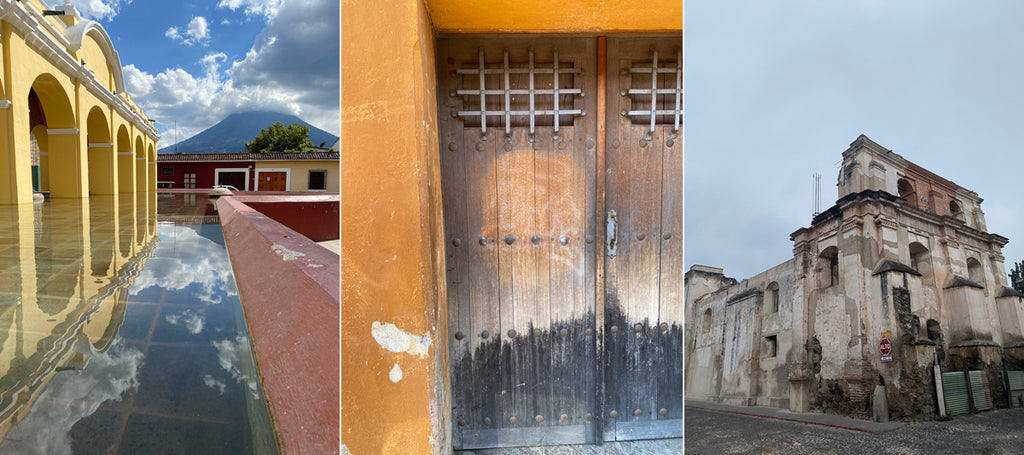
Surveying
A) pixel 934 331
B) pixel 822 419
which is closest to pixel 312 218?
pixel 822 419

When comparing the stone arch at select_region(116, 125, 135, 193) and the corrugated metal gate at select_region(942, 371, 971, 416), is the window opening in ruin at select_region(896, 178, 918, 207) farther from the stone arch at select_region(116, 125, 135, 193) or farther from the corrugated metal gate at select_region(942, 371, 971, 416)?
the stone arch at select_region(116, 125, 135, 193)

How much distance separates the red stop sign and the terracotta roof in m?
25.6

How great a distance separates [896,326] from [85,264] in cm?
637

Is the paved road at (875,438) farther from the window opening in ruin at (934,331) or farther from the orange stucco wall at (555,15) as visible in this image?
the orange stucco wall at (555,15)

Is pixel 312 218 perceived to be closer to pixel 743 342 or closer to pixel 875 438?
pixel 743 342

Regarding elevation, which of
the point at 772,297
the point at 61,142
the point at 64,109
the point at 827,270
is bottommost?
the point at 772,297

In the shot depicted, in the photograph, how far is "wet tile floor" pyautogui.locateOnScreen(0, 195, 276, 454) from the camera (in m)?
1.03

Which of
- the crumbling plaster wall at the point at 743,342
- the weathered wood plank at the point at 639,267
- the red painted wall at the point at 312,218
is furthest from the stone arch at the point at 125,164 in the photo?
the weathered wood plank at the point at 639,267

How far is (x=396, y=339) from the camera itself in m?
1.96

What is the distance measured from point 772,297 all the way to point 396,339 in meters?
7.12

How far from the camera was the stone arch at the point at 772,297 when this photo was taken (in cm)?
737

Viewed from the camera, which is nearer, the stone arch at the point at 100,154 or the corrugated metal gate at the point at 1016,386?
the corrugated metal gate at the point at 1016,386

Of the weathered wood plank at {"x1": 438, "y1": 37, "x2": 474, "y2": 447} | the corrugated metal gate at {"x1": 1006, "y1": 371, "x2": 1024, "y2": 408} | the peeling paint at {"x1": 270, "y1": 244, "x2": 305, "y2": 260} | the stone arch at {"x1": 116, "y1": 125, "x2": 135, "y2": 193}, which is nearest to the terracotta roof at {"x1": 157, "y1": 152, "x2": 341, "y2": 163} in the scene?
the stone arch at {"x1": 116, "y1": 125, "x2": 135, "y2": 193}

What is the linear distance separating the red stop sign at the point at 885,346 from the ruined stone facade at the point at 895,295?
3 cm
